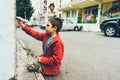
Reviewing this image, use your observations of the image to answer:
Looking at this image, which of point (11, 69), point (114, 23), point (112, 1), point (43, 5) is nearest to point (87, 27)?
point (112, 1)

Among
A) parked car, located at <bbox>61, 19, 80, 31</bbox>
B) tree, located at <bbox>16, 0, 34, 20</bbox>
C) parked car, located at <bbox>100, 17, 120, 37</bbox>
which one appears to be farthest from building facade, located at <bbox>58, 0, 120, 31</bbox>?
tree, located at <bbox>16, 0, 34, 20</bbox>

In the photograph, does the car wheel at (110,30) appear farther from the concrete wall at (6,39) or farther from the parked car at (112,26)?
the concrete wall at (6,39)

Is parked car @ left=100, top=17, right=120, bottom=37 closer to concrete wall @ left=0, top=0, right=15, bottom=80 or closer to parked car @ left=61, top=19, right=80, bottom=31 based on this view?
parked car @ left=61, top=19, right=80, bottom=31

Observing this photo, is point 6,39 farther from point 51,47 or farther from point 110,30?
point 110,30

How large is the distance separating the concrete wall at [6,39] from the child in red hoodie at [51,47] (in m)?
0.90

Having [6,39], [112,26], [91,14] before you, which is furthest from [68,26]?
[6,39]

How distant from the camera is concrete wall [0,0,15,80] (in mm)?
2076

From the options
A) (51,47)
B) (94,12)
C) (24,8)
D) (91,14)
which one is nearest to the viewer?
(51,47)

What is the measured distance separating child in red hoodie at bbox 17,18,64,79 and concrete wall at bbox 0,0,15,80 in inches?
35.6

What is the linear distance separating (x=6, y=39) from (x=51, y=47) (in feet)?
3.74

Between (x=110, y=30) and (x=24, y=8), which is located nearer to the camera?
(x=110, y=30)

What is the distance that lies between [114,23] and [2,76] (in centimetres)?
1044

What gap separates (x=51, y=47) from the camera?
322cm

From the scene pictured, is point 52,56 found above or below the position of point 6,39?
below
